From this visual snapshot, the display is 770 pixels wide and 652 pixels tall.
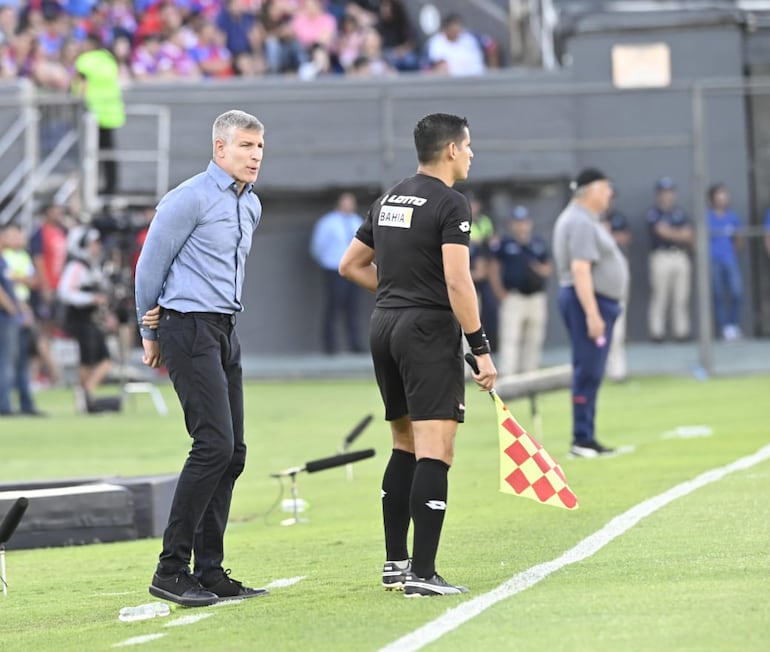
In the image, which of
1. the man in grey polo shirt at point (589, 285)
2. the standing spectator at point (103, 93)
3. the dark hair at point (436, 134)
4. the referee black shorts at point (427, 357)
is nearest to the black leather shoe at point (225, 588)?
the referee black shorts at point (427, 357)

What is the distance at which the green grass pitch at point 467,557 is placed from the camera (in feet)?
21.9

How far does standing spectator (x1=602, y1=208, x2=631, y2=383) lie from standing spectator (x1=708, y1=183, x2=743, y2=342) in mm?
1137

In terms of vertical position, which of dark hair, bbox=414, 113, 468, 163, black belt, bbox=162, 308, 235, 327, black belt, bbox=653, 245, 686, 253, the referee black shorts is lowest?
black belt, bbox=653, 245, 686, 253

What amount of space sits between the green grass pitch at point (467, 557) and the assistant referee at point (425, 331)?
0.31 m

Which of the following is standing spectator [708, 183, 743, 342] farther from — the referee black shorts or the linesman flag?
the referee black shorts

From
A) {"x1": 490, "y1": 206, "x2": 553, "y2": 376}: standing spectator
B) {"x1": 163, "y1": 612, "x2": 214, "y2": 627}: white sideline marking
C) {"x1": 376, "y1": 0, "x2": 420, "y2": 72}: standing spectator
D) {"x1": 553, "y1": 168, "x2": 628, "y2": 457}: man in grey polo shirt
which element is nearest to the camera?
{"x1": 163, "y1": 612, "x2": 214, "y2": 627}: white sideline marking

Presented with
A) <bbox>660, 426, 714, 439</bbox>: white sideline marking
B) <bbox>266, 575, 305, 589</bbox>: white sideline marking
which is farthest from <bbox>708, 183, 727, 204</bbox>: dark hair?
<bbox>266, 575, 305, 589</bbox>: white sideline marking

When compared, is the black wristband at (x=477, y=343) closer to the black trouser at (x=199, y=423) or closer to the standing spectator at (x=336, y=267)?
the black trouser at (x=199, y=423)

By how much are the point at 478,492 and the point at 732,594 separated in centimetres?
495

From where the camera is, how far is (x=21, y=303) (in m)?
20.1

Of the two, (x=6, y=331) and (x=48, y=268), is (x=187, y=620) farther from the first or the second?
(x=48, y=268)

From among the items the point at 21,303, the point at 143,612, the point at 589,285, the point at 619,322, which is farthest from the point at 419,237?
the point at 619,322

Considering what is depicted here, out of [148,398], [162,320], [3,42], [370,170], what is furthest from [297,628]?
[3,42]

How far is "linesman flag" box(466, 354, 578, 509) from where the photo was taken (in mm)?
7918
